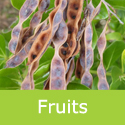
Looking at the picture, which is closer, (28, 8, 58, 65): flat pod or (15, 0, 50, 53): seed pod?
(28, 8, 58, 65): flat pod

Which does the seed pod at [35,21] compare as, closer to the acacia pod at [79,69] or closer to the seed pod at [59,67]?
the seed pod at [59,67]

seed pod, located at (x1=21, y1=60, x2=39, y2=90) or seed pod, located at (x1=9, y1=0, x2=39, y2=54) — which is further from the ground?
seed pod, located at (x1=9, y1=0, x2=39, y2=54)

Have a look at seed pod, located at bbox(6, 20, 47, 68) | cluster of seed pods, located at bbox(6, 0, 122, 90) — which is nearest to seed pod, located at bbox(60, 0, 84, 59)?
cluster of seed pods, located at bbox(6, 0, 122, 90)

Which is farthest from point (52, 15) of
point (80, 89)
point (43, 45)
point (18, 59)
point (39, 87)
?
point (39, 87)

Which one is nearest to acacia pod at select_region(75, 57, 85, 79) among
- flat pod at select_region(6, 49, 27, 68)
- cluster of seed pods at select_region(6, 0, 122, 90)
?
cluster of seed pods at select_region(6, 0, 122, 90)

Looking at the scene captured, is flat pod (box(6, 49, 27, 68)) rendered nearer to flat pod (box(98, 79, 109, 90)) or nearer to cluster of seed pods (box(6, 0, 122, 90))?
cluster of seed pods (box(6, 0, 122, 90))

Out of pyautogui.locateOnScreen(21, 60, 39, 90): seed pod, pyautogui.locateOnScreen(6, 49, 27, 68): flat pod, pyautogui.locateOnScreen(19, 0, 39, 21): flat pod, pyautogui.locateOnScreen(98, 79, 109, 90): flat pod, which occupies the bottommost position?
pyautogui.locateOnScreen(98, 79, 109, 90): flat pod

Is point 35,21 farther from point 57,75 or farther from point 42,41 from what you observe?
→ point 57,75

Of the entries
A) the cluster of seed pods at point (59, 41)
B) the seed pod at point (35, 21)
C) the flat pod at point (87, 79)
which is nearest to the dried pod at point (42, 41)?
the cluster of seed pods at point (59, 41)
